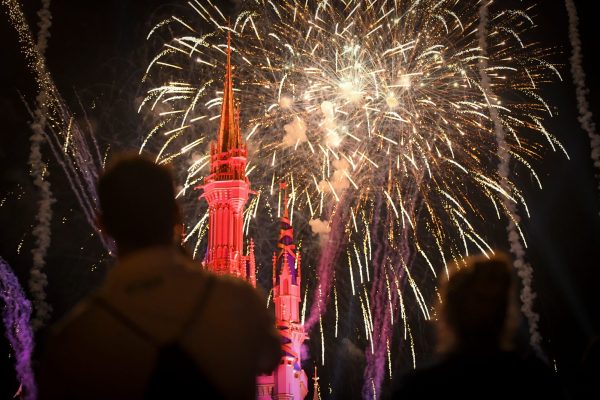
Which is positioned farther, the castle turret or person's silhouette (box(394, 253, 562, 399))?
the castle turret

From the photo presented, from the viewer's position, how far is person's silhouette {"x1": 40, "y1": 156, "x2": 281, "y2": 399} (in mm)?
3910

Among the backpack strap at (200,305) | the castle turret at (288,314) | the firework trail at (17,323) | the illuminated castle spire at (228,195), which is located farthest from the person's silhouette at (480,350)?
the illuminated castle spire at (228,195)

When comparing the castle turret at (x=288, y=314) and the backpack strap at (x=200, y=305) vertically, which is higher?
the castle turret at (x=288, y=314)

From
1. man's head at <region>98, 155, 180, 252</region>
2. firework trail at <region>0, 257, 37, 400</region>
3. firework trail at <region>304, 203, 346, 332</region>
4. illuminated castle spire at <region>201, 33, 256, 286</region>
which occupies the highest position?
illuminated castle spire at <region>201, 33, 256, 286</region>

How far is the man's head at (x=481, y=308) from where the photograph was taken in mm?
4941

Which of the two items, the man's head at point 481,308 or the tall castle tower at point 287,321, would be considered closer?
the man's head at point 481,308

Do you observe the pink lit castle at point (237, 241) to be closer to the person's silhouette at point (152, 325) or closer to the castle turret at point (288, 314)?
the castle turret at point (288, 314)

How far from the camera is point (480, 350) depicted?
493 cm

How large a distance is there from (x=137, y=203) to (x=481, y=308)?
2143mm

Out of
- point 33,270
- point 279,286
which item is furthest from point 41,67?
point 279,286

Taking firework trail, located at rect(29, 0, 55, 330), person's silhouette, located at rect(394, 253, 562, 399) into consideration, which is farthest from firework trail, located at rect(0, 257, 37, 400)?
person's silhouette, located at rect(394, 253, 562, 399)

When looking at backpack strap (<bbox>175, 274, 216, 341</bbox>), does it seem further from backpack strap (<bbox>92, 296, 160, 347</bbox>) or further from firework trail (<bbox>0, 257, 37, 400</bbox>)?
firework trail (<bbox>0, 257, 37, 400</bbox>)

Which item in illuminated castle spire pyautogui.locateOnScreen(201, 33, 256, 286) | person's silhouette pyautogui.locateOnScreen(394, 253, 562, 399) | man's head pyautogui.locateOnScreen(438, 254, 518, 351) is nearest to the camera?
person's silhouette pyautogui.locateOnScreen(394, 253, 562, 399)

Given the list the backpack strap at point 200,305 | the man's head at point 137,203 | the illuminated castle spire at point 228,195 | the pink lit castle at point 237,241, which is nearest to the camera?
the backpack strap at point 200,305
